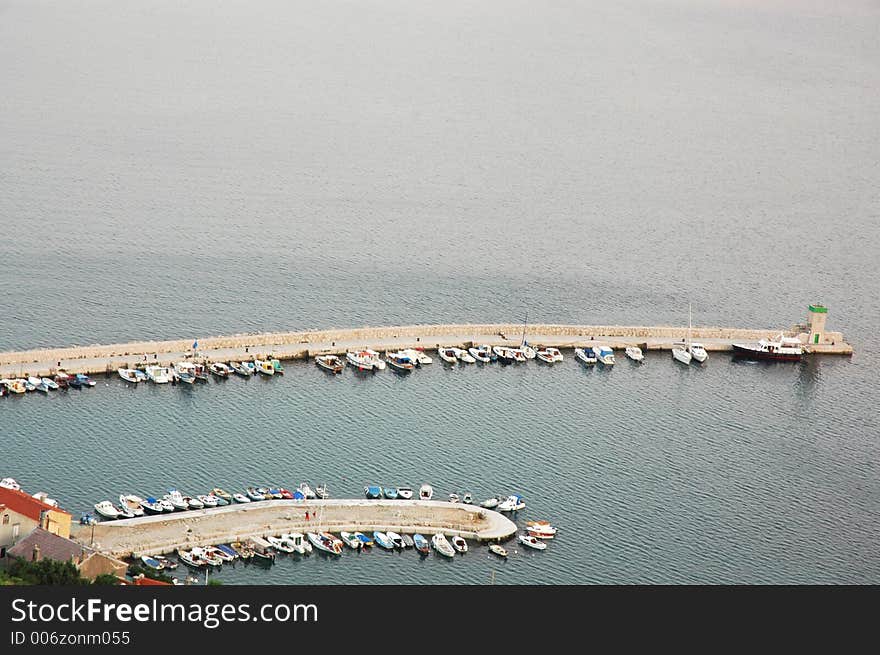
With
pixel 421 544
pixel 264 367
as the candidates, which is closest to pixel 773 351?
pixel 264 367

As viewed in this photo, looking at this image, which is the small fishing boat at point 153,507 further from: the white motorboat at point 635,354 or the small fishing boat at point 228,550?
the white motorboat at point 635,354

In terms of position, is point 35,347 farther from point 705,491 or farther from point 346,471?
point 705,491

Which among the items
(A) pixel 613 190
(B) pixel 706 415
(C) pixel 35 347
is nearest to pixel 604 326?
(B) pixel 706 415

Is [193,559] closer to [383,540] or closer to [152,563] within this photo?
[152,563]

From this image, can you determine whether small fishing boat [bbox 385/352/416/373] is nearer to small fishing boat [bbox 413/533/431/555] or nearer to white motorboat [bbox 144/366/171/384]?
white motorboat [bbox 144/366/171/384]

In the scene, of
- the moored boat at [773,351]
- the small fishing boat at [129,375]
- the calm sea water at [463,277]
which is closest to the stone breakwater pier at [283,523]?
the calm sea water at [463,277]

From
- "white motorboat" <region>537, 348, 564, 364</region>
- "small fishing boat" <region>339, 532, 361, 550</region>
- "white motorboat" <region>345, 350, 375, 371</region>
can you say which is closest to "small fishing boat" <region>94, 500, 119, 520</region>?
"small fishing boat" <region>339, 532, 361, 550</region>
